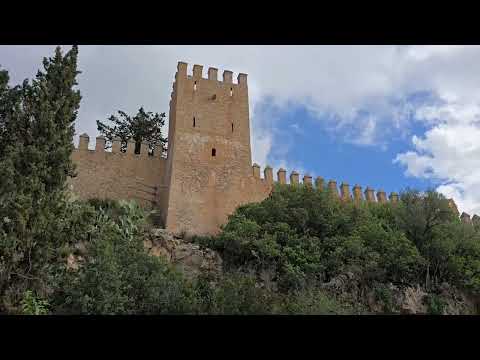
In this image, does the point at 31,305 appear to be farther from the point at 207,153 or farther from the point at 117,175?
the point at 207,153

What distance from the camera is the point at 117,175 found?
22.9 m

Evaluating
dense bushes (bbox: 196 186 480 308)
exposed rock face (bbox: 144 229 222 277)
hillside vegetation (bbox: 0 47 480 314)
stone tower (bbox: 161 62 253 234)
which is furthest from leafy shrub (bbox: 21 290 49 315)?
stone tower (bbox: 161 62 253 234)

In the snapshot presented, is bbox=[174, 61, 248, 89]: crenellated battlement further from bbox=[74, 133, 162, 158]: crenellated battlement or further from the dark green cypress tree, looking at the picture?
the dark green cypress tree

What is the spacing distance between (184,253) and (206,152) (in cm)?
694

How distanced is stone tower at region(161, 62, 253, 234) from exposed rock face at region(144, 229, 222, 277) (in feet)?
7.15

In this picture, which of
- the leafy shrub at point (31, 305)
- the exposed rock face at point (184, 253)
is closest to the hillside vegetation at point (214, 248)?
the leafy shrub at point (31, 305)

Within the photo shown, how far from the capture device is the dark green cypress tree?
9547 mm
